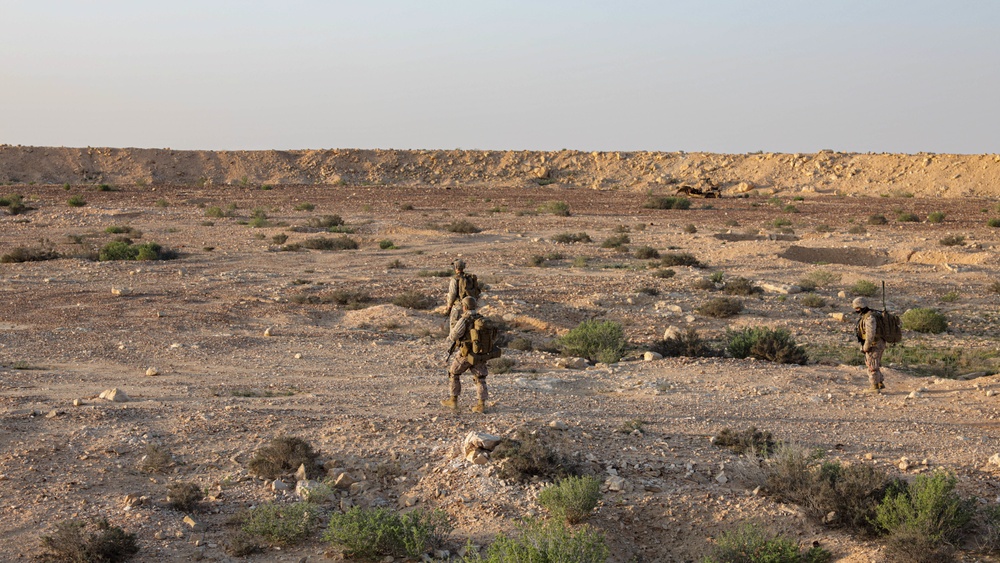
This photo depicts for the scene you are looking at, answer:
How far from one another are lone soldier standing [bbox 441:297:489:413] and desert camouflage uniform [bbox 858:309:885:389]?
15.2ft

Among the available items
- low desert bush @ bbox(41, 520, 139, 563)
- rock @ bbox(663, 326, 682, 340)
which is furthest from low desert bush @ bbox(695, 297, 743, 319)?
low desert bush @ bbox(41, 520, 139, 563)

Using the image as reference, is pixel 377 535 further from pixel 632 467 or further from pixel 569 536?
pixel 632 467

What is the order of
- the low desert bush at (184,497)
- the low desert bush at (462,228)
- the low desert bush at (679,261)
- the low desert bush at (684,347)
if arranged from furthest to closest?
the low desert bush at (462,228)
the low desert bush at (679,261)
the low desert bush at (684,347)
the low desert bush at (184,497)

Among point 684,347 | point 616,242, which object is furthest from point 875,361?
point 616,242

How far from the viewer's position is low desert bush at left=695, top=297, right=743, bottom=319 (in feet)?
49.5

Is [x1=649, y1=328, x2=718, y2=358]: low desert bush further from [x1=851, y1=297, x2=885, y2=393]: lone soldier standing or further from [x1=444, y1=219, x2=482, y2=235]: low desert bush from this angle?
[x1=444, y1=219, x2=482, y2=235]: low desert bush

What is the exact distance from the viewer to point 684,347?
1257cm

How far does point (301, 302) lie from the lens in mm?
15859

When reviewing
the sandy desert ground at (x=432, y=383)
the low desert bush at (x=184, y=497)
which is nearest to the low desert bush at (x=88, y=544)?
the sandy desert ground at (x=432, y=383)

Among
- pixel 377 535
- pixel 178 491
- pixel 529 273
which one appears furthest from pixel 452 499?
pixel 529 273

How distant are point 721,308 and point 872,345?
16.3 feet

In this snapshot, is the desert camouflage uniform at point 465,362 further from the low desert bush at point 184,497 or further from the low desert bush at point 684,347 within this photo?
the low desert bush at point 684,347

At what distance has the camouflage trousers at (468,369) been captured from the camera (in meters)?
8.60

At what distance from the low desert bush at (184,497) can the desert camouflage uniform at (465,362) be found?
275 cm
